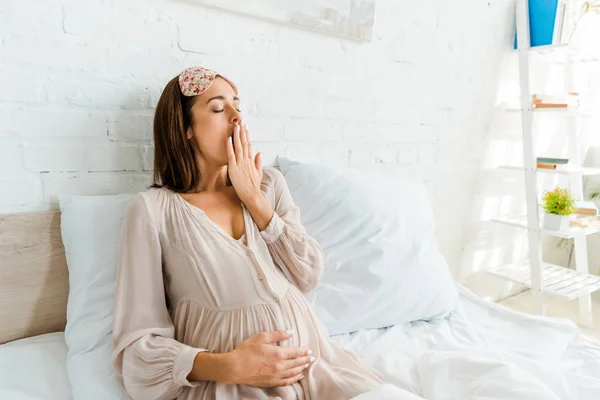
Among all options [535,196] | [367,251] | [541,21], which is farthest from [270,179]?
[541,21]

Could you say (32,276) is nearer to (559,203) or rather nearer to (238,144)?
(238,144)

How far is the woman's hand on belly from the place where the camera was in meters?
0.86

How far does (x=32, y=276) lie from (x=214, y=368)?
52 centimetres

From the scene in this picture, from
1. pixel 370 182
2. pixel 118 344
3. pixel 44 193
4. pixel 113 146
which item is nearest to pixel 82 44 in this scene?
pixel 113 146

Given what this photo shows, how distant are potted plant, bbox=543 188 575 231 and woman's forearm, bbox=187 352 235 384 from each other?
1634mm

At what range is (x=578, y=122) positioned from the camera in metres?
2.27

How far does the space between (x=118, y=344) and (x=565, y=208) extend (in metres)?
1.80

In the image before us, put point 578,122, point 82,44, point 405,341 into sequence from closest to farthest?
point 82,44 → point 405,341 → point 578,122

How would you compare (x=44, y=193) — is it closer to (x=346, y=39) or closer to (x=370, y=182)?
(x=370, y=182)

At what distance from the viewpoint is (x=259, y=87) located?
1.42m

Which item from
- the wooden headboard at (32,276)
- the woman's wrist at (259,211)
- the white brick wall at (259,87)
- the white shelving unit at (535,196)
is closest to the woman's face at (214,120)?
the woman's wrist at (259,211)

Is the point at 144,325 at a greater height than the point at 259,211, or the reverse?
the point at 259,211

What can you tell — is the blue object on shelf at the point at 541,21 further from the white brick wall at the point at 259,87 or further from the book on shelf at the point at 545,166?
the book on shelf at the point at 545,166

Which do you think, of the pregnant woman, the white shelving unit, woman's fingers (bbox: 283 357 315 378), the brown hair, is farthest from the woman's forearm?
the white shelving unit
